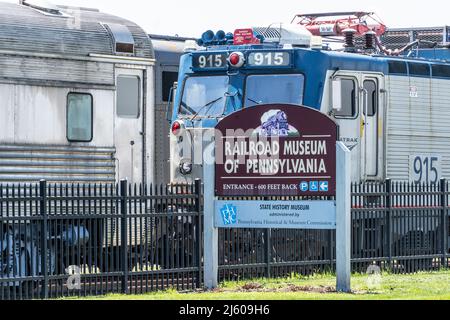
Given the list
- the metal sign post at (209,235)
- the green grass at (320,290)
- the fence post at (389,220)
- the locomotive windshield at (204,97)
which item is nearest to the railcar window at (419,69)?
the fence post at (389,220)

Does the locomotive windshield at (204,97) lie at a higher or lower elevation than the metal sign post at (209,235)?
higher

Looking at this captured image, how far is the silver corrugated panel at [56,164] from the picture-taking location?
19625mm

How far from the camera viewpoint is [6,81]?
1945cm

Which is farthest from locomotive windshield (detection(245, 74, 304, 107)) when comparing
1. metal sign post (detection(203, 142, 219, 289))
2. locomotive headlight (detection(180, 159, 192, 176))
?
metal sign post (detection(203, 142, 219, 289))

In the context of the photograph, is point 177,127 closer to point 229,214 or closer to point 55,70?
point 55,70

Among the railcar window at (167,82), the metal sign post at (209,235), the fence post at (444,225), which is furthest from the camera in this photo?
the railcar window at (167,82)

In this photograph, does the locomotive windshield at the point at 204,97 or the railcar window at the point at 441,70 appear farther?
the railcar window at the point at 441,70

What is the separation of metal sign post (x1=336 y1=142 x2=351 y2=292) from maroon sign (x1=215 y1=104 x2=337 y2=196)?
92mm

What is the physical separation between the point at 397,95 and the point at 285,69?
2.92m

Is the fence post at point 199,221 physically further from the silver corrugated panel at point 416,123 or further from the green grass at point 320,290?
the silver corrugated panel at point 416,123

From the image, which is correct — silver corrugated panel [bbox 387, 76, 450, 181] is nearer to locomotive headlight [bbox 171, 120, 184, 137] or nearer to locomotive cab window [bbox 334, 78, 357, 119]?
locomotive cab window [bbox 334, 78, 357, 119]

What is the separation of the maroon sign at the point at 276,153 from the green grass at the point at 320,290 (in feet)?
4.51
